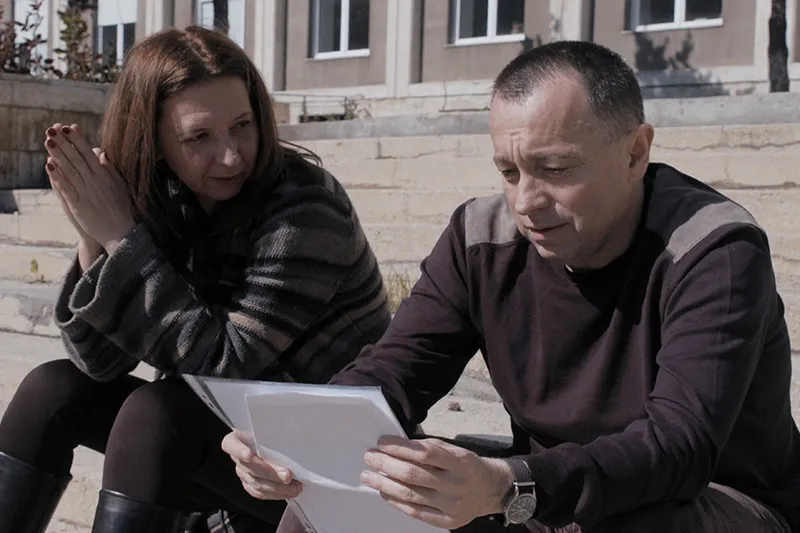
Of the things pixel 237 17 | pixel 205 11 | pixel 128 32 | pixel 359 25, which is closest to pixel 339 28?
pixel 359 25

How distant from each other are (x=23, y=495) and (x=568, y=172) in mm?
1482

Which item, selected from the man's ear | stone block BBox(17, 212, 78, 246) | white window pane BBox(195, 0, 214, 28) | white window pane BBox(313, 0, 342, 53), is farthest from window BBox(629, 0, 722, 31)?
the man's ear

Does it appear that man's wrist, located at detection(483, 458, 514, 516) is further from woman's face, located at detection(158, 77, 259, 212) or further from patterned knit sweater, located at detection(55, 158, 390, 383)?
woman's face, located at detection(158, 77, 259, 212)

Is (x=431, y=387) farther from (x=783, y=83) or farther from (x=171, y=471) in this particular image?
(x=783, y=83)

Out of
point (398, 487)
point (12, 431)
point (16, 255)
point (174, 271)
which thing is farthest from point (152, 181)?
point (16, 255)

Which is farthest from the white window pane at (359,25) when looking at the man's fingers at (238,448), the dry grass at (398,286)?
the man's fingers at (238,448)

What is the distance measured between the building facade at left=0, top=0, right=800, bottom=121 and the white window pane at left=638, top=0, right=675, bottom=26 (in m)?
0.01

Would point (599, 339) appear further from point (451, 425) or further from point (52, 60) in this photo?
point (52, 60)

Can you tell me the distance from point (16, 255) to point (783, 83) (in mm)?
8842

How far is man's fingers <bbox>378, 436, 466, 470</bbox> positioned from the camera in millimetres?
1561

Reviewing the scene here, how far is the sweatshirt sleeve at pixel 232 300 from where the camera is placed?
8.41 ft

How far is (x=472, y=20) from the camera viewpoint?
17.2 metres

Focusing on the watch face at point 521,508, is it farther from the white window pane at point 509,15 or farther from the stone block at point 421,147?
the white window pane at point 509,15

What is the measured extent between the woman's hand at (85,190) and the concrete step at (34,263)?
11.7 feet
